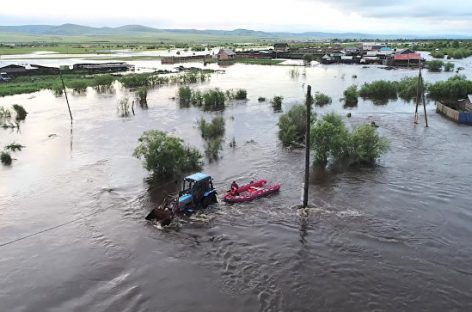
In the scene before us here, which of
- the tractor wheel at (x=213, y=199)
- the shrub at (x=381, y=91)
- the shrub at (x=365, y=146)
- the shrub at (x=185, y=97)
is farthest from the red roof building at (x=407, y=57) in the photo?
the tractor wheel at (x=213, y=199)

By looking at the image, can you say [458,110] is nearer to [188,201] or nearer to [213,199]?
[213,199]

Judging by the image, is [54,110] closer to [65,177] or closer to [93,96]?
[93,96]

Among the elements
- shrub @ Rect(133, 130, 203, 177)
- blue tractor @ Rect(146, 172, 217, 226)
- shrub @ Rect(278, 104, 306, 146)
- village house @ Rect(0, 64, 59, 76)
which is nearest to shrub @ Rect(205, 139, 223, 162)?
shrub @ Rect(133, 130, 203, 177)

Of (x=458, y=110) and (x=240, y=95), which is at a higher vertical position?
(x=240, y=95)

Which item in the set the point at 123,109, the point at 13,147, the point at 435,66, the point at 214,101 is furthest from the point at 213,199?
the point at 435,66

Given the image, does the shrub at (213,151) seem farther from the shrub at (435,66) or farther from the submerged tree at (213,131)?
the shrub at (435,66)

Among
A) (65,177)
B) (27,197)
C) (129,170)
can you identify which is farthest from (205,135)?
(27,197)
